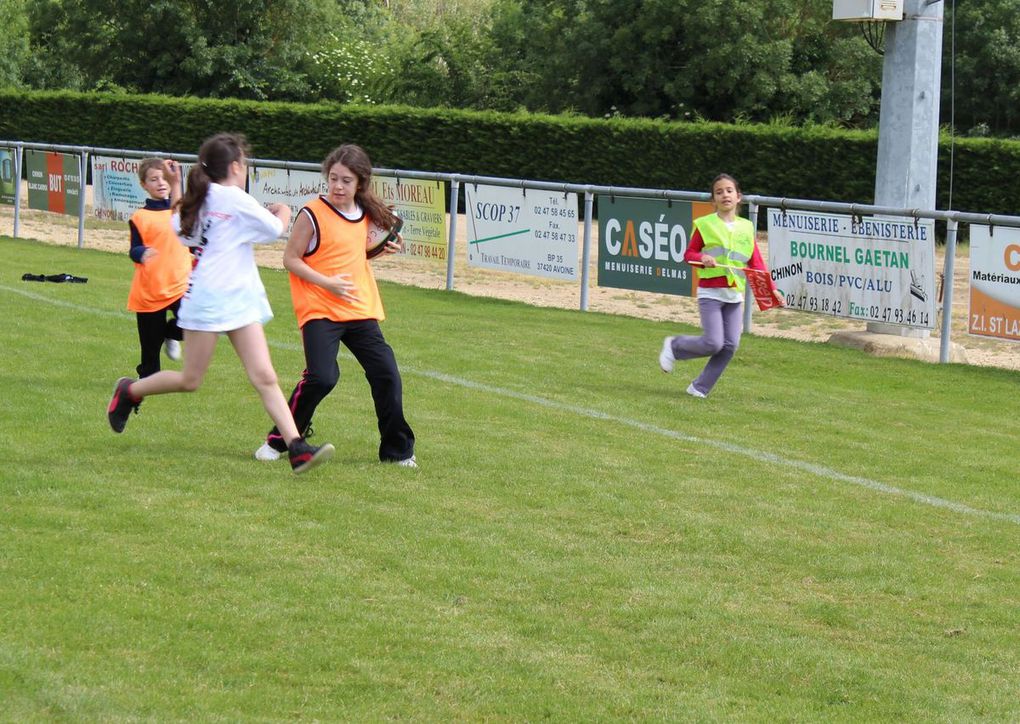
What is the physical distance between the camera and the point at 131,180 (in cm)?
2241

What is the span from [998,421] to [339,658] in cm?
678

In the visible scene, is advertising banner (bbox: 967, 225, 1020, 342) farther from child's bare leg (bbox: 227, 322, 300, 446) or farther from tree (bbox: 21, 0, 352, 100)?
tree (bbox: 21, 0, 352, 100)

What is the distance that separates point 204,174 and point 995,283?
761cm

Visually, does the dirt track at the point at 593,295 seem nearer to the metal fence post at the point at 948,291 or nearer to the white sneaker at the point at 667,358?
the metal fence post at the point at 948,291

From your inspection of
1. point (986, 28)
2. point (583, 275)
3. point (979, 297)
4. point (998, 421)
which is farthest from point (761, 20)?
point (998, 421)

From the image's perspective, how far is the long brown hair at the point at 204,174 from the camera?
7.19 metres

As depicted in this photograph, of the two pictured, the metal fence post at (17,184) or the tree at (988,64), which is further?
the tree at (988,64)

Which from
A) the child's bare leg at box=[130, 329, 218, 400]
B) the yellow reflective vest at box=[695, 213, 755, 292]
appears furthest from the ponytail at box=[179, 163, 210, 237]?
the yellow reflective vest at box=[695, 213, 755, 292]

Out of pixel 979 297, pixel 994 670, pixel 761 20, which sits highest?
pixel 761 20

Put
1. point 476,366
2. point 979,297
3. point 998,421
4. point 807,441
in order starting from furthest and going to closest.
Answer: point 979,297
point 476,366
point 998,421
point 807,441

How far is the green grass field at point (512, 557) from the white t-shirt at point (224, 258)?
788mm

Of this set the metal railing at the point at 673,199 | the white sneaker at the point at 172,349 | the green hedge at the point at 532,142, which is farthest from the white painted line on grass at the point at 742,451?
the green hedge at the point at 532,142

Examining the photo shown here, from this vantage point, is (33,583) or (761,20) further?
(761,20)

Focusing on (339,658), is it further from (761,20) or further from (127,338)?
(761,20)
